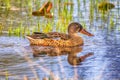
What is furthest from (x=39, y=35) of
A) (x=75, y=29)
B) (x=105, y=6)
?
(x=105, y=6)

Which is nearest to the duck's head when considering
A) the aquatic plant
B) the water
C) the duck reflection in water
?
the water

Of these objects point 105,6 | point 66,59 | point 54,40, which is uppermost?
point 105,6

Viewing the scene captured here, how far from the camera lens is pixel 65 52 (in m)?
12.0

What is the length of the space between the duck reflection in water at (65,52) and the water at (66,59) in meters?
0.10

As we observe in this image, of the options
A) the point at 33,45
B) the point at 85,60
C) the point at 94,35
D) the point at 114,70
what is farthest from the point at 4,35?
the point at 114,70

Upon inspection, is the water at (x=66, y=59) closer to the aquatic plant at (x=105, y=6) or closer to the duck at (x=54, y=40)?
the duck at (x=54, y=40)

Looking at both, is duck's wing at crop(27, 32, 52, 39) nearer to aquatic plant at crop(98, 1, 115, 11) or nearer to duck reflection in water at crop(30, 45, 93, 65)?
duck reflection in water at crop(30, 45, 93, 65)

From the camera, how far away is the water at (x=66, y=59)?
372 inches

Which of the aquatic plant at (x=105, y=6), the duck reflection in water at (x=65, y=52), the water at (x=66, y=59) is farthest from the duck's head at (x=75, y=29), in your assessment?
the aquatic plant at (x=105, y=6)

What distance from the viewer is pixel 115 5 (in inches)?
703

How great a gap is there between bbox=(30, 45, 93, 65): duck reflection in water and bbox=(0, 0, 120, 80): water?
96mm

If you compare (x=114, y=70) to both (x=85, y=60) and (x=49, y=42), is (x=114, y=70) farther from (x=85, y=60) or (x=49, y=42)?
(x=49, y=42)

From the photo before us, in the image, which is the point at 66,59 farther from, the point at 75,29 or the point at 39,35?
the point at 75,29

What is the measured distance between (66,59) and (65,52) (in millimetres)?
1030
